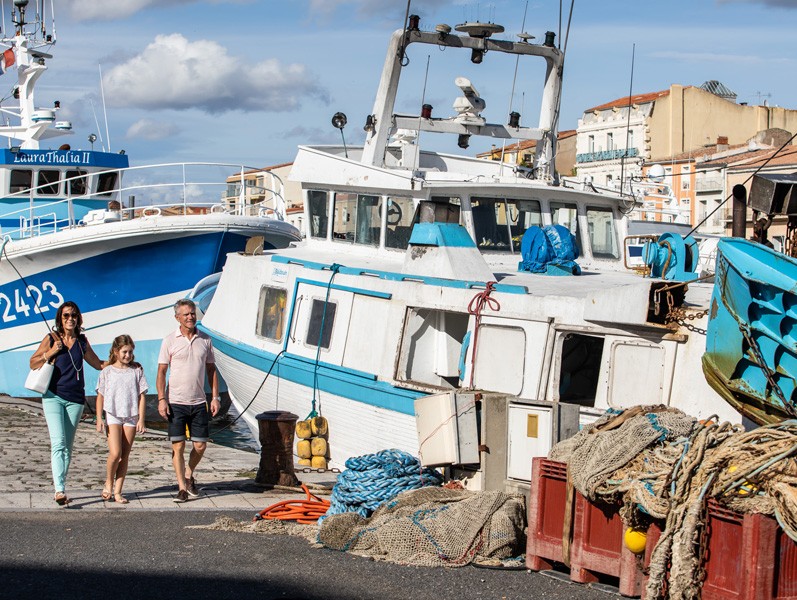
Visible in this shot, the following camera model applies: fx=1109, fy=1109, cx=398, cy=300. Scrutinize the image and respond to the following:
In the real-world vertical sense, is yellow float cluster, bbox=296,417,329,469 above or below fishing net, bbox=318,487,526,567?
below

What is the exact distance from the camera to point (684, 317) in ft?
28.6

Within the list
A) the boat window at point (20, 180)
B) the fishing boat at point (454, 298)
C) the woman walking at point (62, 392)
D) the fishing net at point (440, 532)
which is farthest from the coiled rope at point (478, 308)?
the boat window at point (20, 180)

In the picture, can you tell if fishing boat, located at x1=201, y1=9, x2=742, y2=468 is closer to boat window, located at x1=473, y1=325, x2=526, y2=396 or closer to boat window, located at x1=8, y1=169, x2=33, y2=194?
boat window, located at x1=473, y1=325, x2=526, y2=396

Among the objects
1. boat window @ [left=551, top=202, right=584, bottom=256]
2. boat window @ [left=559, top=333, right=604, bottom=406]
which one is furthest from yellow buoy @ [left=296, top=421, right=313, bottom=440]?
boat window @ [left=551, top=202, right=584, bottom=256]

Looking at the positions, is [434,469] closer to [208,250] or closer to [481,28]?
[481,28]

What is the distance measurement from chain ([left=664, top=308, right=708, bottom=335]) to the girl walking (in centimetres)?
433

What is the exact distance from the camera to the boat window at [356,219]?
44.1ft

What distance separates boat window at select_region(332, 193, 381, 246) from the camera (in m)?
13.4

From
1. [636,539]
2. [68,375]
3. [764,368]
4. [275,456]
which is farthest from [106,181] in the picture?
[636,539]

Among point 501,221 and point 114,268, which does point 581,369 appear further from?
point 114,268

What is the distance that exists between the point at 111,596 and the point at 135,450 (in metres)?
6.84

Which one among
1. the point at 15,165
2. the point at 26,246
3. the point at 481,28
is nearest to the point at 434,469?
the point at 481,28

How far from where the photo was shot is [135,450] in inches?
523

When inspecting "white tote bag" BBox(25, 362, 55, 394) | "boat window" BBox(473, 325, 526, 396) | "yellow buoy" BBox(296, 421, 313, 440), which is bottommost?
"yellow buoy" BBox(296, 421, 313, 440)
